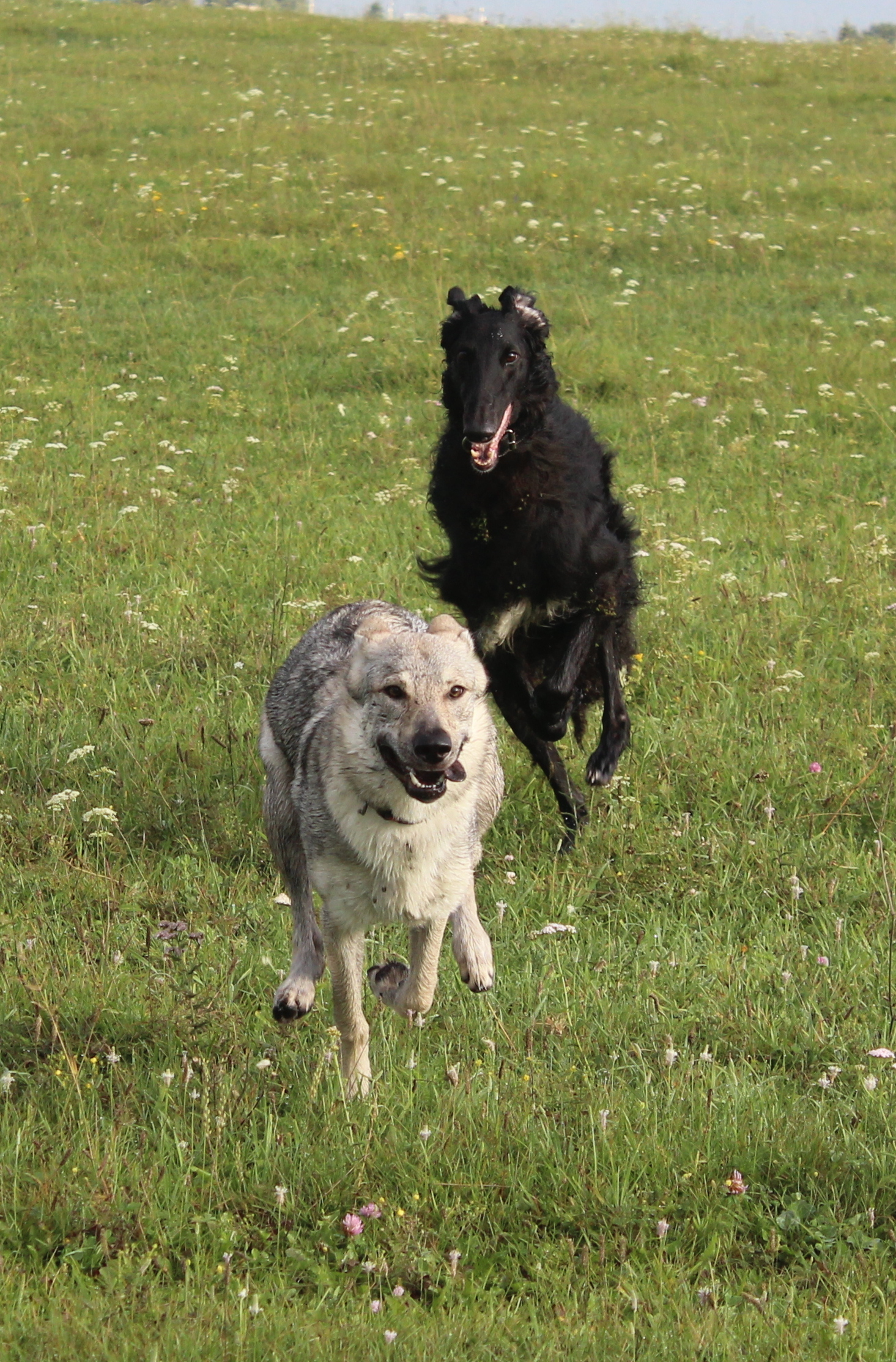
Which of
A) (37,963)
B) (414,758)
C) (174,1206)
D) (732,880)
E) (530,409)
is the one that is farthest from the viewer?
(530,409)

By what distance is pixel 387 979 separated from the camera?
4.17 m

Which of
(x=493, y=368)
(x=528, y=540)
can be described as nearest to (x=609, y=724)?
(x=528, y=540)

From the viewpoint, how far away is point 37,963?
Result: 416cm

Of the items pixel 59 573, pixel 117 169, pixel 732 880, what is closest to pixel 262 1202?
pixel 732 880

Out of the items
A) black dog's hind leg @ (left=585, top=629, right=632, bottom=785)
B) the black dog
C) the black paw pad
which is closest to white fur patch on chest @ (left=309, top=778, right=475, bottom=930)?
the black paw pad

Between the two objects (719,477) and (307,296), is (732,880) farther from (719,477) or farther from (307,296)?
(307,296)

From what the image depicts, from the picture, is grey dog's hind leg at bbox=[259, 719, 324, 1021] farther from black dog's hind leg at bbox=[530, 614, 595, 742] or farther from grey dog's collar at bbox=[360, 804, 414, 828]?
black dog's hind leg at bbox=[530, 614, 595, 742]

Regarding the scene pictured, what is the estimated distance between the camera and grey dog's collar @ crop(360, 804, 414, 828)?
3.86 meters

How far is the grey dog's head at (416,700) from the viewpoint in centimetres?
356

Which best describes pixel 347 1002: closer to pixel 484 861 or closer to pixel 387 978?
pixel 387 978

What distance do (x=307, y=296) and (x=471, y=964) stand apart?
1124 centimetres

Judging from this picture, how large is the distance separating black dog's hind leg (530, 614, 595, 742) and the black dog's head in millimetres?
823

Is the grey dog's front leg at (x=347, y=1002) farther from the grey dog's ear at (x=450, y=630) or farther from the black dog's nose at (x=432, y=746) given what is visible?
the grey dog's ear at (x=450, y=630)

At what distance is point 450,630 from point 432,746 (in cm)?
69
